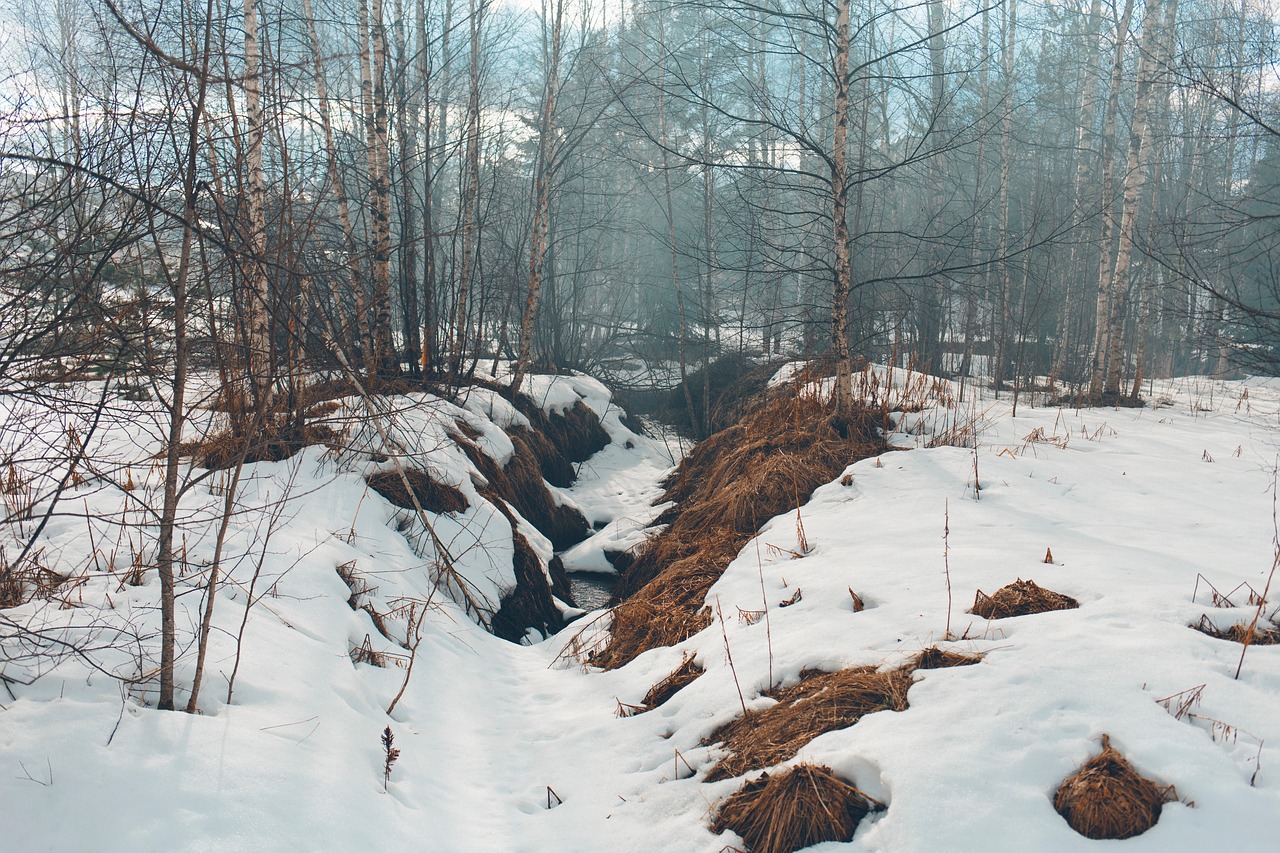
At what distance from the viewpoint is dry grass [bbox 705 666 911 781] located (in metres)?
2.61

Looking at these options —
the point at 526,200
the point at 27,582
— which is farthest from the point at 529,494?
the point at 526,200

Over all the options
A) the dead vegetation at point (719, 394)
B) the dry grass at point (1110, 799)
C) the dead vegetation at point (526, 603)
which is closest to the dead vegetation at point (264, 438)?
the dead vegetation at point (526, 603)

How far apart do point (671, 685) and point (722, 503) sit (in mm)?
2902

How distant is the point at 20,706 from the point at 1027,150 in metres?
32.3

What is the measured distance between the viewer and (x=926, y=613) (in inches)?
129

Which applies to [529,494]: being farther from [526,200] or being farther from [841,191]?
[526,200]

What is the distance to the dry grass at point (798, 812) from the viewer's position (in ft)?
7.19

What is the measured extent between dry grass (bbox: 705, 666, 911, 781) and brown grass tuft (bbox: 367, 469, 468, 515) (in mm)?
3104

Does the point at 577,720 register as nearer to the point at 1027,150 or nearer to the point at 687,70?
the point at 687,70

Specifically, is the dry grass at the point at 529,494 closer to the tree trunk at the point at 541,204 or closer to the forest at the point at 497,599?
the forest at the point at 497,599

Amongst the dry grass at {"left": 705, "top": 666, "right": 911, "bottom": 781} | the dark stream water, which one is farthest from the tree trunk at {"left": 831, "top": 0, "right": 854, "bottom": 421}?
the dry grass at {"left": 705, "top": 666, "right": 911, "bottom": 781}

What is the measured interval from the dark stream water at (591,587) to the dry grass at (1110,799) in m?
4.38

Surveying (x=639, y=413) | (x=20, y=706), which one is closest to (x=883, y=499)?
(x=20, y=706)

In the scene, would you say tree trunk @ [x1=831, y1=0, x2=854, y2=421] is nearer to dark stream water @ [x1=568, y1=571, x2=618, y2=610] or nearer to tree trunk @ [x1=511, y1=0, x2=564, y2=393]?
dark stream water @ [x1=568, y1=571, x2=618, y2=610]
